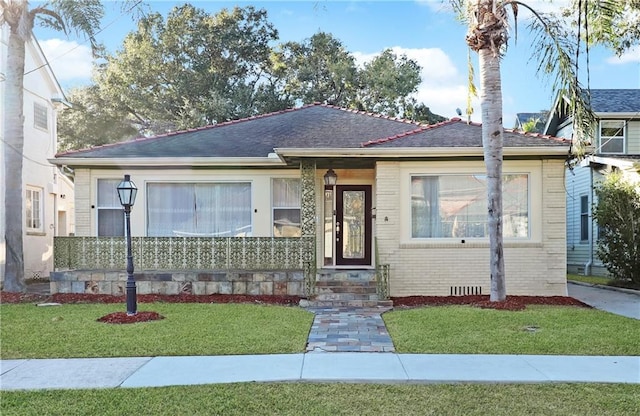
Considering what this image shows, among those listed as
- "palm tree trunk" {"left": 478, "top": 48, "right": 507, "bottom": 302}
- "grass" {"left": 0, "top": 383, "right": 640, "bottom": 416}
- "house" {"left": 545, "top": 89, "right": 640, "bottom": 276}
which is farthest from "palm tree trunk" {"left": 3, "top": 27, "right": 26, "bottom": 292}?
"house" {"left": 545, "top": 89, "right": 640, "bottom": 276}

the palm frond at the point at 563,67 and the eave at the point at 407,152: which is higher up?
the palm frond at the point at 563,67

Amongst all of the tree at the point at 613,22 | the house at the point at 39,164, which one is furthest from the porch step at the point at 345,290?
the house at the point at 39,164

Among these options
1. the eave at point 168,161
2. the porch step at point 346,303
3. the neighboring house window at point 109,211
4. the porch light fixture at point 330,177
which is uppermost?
the eave at point 168,161

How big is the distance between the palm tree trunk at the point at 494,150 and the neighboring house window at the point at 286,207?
17.4 ft

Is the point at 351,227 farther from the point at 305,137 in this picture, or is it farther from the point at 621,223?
the point at 621,223

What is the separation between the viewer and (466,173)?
38.8 feet

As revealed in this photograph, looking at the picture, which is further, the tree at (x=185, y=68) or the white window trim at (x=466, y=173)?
the tree at (x=185, y=68)

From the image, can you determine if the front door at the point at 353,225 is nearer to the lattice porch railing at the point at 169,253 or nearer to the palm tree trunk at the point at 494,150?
the lattice porch railing at the point at 169,253

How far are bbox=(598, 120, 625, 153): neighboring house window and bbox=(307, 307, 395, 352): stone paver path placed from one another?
1342 cm

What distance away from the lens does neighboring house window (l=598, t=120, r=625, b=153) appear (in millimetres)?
18375

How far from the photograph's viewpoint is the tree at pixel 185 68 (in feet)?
91.4

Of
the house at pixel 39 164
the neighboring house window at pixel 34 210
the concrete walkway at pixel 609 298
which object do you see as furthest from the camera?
the neighboring house window at pixel 34 210

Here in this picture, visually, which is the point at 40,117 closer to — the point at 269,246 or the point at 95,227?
the point at 95,227

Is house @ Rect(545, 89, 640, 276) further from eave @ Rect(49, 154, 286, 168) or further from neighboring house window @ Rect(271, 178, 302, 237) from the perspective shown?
eave @ Rect(49, 154, 286, 168)
